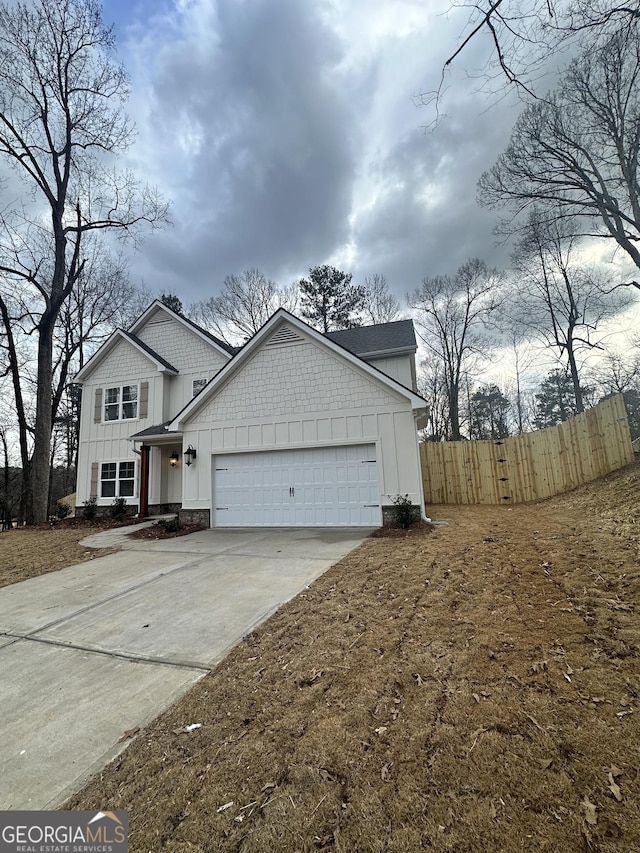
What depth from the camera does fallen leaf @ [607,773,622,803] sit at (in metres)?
1.68

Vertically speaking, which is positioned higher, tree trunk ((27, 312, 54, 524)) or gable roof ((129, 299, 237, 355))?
gable roof ((129, 299, 237, 355))

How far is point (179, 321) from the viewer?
16.2m

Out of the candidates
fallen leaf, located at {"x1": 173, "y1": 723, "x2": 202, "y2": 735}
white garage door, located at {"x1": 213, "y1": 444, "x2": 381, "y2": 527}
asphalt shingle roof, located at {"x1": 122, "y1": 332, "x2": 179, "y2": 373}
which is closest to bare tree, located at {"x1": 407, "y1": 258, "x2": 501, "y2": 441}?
white garage door, located at {"x1": 213, "y1": 444, "x2": 381, "y2": 527}

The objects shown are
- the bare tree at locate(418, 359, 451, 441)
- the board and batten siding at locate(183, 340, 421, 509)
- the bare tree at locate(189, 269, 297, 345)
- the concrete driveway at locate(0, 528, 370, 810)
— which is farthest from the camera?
the bare tree at locate(418, 359, 451, 441)

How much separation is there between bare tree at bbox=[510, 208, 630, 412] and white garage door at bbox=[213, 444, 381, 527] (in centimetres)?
1280

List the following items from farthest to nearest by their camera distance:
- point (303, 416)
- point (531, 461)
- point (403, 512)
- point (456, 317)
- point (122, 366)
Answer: point (456, 317)
point (122, 366)
point (531, 461)
point (303, 416)
point (403, 512)

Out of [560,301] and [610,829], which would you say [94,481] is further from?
[560,301]

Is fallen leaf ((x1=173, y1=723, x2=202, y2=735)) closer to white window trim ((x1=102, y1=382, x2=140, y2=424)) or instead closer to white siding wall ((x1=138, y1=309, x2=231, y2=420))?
white siding wall ((x1=138, y1=309, x2=231, y2=420))

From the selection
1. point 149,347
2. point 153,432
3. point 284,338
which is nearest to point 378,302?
point 149,347

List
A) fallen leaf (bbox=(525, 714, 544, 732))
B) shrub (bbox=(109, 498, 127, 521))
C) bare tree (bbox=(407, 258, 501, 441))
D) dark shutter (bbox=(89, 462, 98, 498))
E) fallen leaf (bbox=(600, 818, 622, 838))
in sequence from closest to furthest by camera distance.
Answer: fallen leaf (bbox=(600, 818, 622, 838))
fallen leaf (bbox=(525, 714, 544, 732))
shrub (bbox=(109, 498, 127, 521))
dark shutter (bbox=(89, 462, 98, 498))
bare tree (bbox=(407, 258, 501, 441))

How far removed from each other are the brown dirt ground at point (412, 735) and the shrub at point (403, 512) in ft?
14.5

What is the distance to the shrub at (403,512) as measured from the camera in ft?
28.5

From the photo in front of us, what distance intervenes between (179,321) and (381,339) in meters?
8.64

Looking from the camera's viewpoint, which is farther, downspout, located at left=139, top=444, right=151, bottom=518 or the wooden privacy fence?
downspout, located at left=139, top=444, right=151, bottom=518
